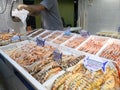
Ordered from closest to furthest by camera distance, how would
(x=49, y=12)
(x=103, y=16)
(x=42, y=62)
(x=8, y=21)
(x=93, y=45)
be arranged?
1. (x=42, y=62)
2. (x=93, y=45)
3. (x=49, y=12)
4. (x=8, y=21)
5. (x=103, y=16)

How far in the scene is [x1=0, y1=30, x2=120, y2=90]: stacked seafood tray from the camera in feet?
2.99

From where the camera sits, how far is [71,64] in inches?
46.0

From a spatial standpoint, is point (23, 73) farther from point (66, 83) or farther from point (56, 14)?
point (56, 14)

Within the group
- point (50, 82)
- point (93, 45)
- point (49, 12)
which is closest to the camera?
point (50, 82)

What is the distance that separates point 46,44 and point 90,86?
1.00 metres

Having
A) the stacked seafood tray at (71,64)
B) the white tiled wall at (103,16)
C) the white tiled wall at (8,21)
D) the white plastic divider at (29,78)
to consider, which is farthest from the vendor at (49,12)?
the white tiled wall at (103,16)

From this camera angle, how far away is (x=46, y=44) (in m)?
1.80

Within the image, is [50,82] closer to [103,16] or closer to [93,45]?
[93,45]

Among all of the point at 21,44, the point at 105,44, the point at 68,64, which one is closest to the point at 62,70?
the point at 68,64

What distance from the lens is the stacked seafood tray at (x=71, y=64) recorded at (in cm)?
91

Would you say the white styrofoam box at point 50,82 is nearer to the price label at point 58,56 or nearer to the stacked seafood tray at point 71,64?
the stacked seafood tray at point 71,64

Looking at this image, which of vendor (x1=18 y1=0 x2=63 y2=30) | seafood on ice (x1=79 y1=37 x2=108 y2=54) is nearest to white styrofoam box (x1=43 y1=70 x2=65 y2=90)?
seafood on ice (x1=79 y1=37 x2=108 y2=54)

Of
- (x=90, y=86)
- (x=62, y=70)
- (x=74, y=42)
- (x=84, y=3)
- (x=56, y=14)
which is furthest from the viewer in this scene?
(x=84, y=3)

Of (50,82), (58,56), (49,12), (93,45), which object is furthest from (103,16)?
(50,82)
